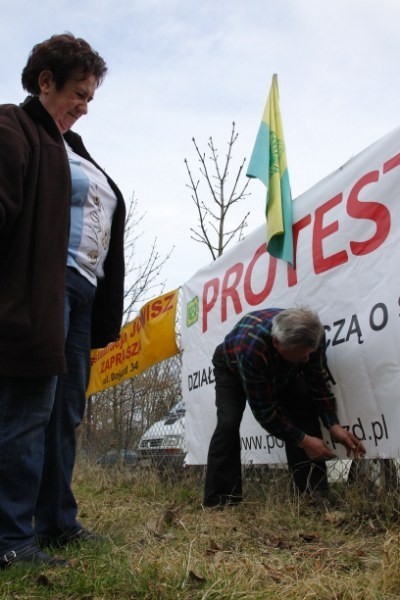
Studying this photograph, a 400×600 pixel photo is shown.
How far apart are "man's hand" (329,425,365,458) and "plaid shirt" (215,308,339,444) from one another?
78mm

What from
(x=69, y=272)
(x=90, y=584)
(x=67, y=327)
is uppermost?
(x=69, y=272)

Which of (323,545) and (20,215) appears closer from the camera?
(20,215)

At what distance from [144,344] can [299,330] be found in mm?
3251

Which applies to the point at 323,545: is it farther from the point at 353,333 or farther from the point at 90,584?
the point at 353,333

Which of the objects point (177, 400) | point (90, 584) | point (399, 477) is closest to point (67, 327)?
point (90, 584)

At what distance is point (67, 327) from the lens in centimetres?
263

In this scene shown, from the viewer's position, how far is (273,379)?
372cm

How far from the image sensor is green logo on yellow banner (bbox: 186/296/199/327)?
18.2 feet

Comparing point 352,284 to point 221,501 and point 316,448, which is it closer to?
point 316,448

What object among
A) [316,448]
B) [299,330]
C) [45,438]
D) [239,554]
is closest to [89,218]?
[45,438]

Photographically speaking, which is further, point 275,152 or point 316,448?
point 275,152

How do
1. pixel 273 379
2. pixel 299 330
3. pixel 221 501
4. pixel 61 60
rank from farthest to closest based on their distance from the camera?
1. pixel 221 501
2. pixel 273 379
3. pixel 299 330
4. pixel 61 60

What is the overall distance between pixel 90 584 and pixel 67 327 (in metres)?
0.98

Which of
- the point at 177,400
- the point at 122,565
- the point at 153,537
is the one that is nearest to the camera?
the point at 122,565
